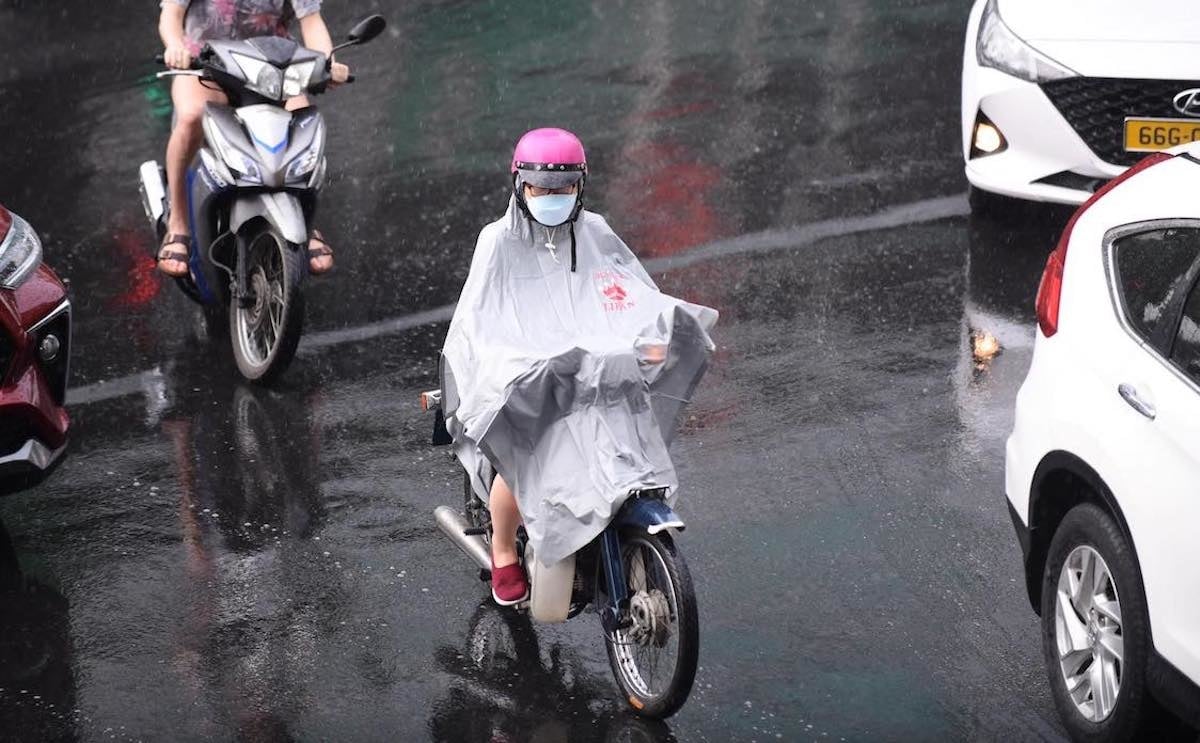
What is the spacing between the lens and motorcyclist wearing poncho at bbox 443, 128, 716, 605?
200 inches

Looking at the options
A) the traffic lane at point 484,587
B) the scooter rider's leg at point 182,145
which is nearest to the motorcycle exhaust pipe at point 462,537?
the traffic lane at point 484,587

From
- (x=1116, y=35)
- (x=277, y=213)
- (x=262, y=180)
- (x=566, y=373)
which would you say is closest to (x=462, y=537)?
(x=566, y=373)

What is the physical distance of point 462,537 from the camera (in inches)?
233

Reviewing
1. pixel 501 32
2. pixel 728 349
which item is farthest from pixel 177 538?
pixel 501 32

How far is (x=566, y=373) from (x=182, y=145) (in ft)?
12.3

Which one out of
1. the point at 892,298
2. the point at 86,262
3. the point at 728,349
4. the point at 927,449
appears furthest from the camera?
the point at 86,262

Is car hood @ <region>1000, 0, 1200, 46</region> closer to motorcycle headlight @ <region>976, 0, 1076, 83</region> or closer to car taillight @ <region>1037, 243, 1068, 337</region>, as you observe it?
motorcycle headlight @ <region>976, 0, 1076, 83</region>

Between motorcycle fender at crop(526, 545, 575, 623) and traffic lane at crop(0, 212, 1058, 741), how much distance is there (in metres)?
0.22

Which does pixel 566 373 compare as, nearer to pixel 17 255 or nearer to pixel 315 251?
pixel 17 255

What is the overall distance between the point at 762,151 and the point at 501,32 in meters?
3.59

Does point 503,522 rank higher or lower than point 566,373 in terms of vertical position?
lower

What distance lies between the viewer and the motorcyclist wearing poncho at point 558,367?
509cm

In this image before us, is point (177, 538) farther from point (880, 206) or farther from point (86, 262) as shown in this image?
point (880, 206)

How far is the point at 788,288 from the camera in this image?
28.8 ft
